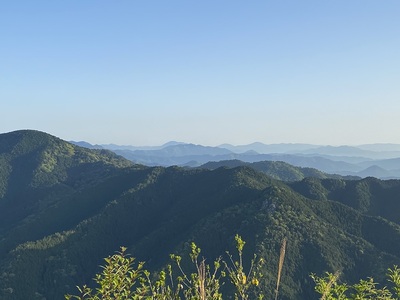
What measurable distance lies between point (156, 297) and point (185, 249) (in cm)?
17736

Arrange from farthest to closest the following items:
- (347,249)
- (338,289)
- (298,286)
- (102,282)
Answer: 1. (347,249)
2. (298,286)
3. (338,289)
4. (102,282)

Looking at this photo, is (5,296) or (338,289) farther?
(5,296)

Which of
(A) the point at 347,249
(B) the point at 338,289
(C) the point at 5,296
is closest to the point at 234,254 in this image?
(A) the point at 347,249

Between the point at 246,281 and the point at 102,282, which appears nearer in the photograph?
the point at 246,281

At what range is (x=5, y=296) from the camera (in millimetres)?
193875

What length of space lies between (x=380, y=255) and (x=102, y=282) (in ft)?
685

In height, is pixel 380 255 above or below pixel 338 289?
below

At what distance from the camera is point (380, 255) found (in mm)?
192250

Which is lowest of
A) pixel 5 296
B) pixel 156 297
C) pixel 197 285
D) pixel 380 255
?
pixel 5 296

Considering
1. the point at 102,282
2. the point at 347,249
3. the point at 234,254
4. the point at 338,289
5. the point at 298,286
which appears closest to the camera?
the point at 102,282

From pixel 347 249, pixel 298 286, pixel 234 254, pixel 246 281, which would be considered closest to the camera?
pixel 246 281

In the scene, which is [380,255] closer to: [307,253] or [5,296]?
[307,253]

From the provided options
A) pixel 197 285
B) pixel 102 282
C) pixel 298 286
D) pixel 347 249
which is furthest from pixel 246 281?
pixel 347 249

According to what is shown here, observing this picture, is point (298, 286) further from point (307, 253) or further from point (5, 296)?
point (5, 296)
